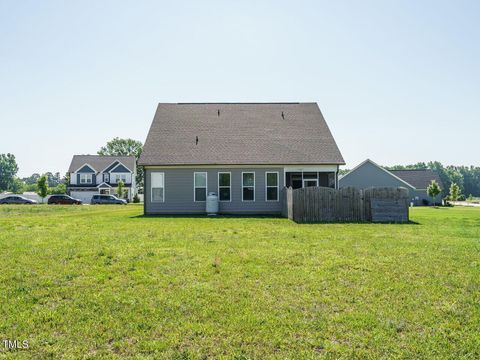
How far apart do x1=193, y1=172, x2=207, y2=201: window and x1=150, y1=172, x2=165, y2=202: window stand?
1.91 metres

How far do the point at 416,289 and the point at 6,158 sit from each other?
496 feet

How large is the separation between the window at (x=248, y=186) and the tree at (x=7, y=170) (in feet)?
415

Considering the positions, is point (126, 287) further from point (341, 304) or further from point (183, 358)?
point (341, 304)

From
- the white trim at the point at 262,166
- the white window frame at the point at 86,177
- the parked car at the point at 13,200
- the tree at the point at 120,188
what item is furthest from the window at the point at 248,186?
the white window frame at the point at 86,177

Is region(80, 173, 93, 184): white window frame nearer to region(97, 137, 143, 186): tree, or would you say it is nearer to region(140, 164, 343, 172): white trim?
region(97, 137, 143, 186): tree

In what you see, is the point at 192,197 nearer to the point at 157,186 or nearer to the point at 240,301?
the point at 157,186

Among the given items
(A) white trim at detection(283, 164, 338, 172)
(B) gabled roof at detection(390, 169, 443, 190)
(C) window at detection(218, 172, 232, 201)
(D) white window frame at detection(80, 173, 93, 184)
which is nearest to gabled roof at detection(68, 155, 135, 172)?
(D) white window frame at detection(80, 173, 93, 184)

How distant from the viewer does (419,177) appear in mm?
59688

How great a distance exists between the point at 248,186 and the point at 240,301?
17748mm

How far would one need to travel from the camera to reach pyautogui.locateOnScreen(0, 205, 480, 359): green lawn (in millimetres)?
3947

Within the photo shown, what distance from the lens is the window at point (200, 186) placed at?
22.9 meters

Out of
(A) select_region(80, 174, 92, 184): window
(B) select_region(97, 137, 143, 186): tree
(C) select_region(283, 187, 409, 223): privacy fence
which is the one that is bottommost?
(C) select_region(283, 187, 409, 223): privacy fence

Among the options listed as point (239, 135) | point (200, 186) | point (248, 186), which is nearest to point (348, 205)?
point (248, 186)

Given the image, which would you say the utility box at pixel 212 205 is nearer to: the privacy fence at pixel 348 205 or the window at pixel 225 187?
the window at pixel 225 187
